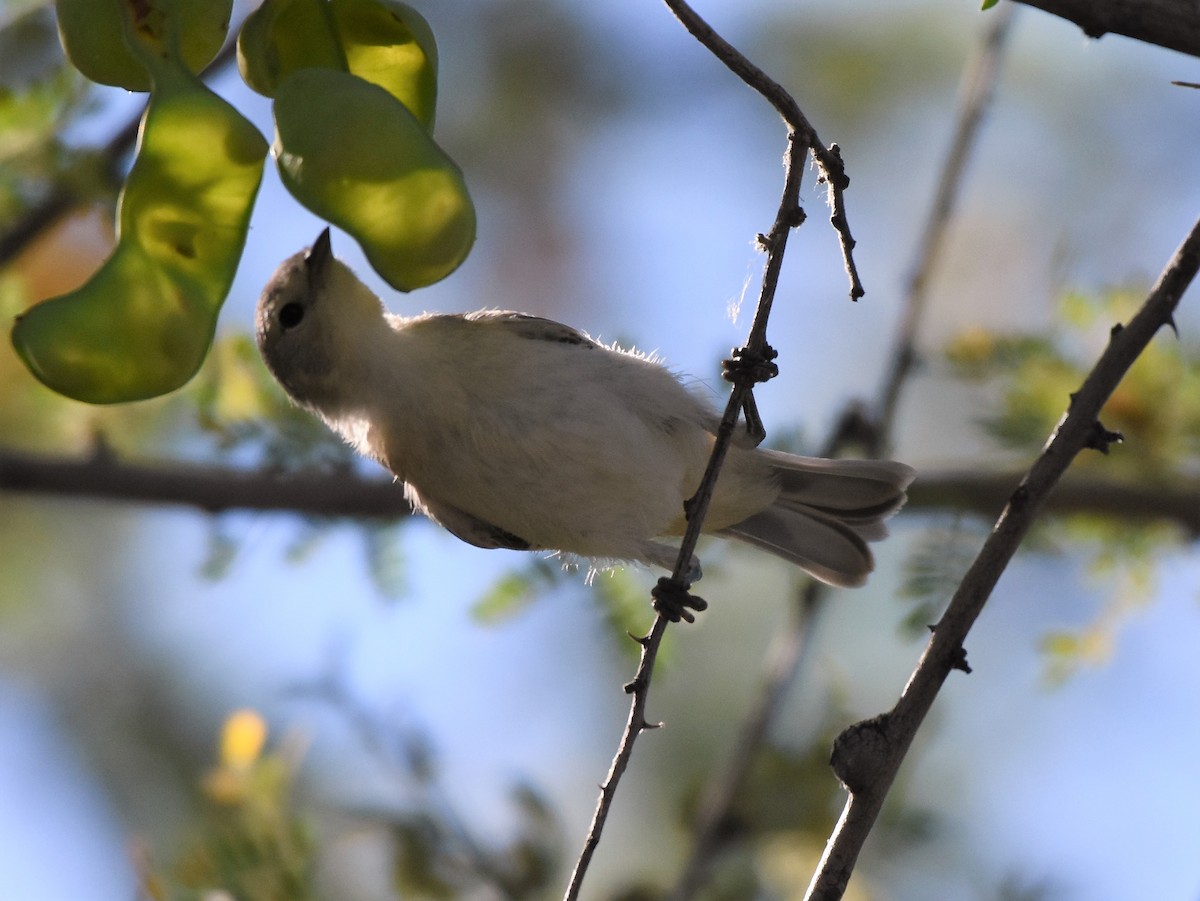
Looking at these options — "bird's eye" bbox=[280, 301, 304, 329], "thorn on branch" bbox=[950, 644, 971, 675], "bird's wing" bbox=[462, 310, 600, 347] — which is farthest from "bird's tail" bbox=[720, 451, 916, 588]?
"thorn on branch" bbox=[950, 644, 971, 675]

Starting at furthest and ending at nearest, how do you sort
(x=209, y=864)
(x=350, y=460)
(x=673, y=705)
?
(x=673, y=705)
(x=350, y=460)
(x=209, y=864)

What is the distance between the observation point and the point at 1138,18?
1.54 meters

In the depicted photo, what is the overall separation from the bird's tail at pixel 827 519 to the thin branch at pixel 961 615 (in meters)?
1.70

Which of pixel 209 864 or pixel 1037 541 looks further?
pixel 1037 541

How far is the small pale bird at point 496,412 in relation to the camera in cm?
279

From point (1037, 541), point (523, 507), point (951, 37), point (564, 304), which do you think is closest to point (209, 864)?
point (523, 507)

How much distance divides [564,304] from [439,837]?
3.00 m

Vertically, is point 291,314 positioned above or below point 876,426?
below

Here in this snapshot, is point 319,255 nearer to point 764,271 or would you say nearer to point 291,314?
point 291,314

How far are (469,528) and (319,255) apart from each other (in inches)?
28.7

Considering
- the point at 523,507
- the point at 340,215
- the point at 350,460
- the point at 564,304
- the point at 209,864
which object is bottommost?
the point at 209,864

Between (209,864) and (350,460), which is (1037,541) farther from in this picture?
(209,864)

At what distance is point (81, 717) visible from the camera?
19.8 ft

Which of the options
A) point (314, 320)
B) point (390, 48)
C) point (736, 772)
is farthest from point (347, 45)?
point (736, 772)
